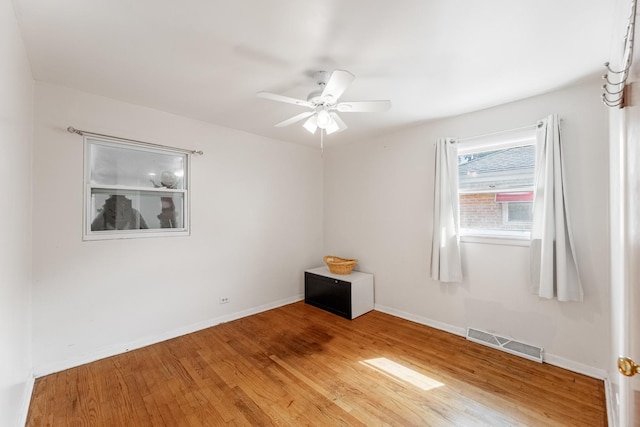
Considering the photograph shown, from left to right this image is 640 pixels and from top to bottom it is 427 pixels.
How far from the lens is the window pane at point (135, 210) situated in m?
2.57

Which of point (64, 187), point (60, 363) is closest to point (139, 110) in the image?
point (64, 187)

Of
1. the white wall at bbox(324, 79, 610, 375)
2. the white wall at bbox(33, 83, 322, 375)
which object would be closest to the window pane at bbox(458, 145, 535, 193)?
the white wall at bbox(324, 79, 610, 375)

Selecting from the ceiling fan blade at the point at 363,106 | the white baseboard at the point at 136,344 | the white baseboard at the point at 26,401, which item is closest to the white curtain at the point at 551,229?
the ceiling fan blade at the point at 363,106

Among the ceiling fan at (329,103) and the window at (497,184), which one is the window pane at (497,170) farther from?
the ceiling fan at (329,103)

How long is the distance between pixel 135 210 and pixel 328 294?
99.2 inches

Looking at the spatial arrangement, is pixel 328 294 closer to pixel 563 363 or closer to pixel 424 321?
pixel 424 321

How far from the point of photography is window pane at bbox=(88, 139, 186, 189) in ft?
8.44

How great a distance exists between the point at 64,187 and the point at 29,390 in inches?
62.8

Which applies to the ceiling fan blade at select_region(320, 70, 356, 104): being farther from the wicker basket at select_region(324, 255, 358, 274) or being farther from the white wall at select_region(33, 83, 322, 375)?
the wicker basket at select_region(324, 255, 358, 274)

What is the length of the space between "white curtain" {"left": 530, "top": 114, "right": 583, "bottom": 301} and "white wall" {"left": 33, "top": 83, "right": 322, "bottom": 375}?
2926mm

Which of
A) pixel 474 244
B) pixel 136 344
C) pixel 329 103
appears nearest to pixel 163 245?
pixel 136 344

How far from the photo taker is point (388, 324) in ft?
→ 10.9

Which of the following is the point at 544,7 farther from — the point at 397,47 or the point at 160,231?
the point at 160,231

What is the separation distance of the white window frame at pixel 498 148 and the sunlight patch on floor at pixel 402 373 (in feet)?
4.88
